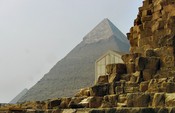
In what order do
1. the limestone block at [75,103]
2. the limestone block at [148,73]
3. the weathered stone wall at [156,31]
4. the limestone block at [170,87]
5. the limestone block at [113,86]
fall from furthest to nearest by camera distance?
the weathered stone wall at [156,31] < the limestone block at [148,73] < the limestone block at [113,86] < the limestone block at [75,103] < the limestone block at [170,87]

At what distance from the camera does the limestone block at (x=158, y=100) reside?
10.1 metres

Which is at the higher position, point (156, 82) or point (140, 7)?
point (140, 7)

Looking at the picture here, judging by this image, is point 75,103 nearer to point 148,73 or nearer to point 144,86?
point 144,86

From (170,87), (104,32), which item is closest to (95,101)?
(170,87)

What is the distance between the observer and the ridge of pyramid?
160 meters

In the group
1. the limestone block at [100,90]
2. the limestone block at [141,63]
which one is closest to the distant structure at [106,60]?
the limestone block at [141,63]

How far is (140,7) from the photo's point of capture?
16188 mm

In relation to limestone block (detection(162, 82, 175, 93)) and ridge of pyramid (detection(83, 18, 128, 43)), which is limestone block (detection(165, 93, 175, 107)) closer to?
limestone block (detection(162, 82, 175, 93))

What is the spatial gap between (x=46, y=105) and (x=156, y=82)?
11.4ft

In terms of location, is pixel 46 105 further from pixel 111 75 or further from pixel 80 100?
pixel 111 75

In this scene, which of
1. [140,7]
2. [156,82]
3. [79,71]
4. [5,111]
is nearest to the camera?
[156,82]

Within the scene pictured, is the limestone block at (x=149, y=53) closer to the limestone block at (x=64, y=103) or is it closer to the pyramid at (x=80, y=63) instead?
the limestone block at (x=64, y=103)

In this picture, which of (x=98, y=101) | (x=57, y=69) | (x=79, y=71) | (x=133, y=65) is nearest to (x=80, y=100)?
(x=98, y=101)

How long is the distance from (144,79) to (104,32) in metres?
153
